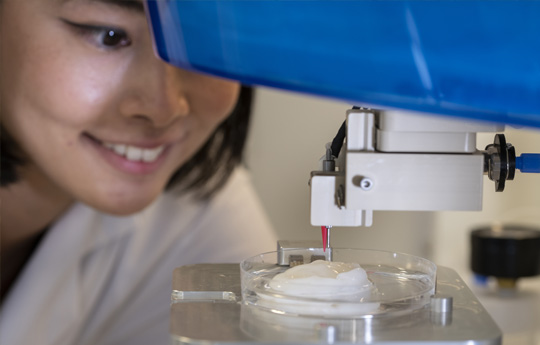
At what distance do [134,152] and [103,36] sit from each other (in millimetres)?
141

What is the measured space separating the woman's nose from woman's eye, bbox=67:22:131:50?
34 mm

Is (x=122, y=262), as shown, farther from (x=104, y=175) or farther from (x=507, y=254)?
(x=507, y=254)

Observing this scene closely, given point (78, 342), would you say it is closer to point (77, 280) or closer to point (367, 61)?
point (77, 280)

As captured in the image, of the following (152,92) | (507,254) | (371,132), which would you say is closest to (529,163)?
(371,132)

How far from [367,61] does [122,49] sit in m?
0.42

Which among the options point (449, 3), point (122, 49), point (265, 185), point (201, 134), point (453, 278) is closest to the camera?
point (449, 3)

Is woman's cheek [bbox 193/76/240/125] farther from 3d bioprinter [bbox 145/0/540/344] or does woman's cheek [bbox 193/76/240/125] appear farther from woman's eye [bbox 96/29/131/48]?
3d bioprinter [bbox 145/0/540/344]

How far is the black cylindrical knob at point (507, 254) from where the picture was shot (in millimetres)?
1310

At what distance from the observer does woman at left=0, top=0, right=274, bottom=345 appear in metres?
0.70

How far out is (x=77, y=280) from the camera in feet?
3.38

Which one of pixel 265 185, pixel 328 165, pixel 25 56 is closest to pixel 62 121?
pixel 25 56

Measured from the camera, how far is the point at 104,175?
0.78 m

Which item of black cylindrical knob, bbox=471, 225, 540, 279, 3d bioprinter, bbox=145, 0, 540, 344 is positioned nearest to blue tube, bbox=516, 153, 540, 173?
3d bioprinter, bbox=145, 0, 540, 344

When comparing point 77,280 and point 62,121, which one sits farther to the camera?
point 77,280
